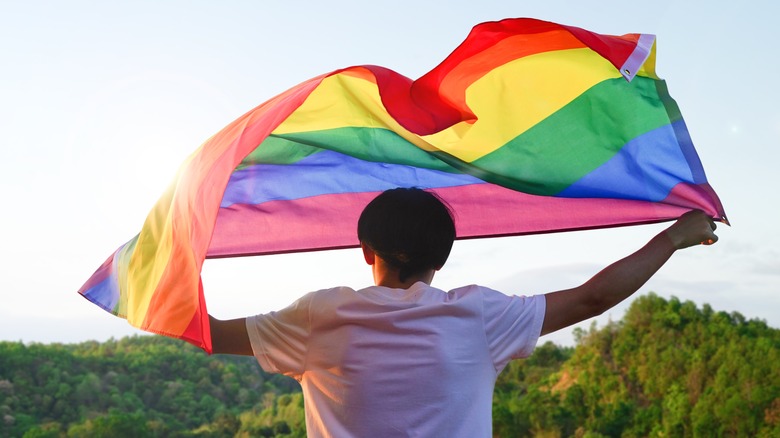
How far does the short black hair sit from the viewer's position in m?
1.90

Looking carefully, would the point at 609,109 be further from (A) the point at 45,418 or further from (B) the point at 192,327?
(A) the point at 45,418

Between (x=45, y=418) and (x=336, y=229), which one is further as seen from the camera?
(x=45, y=418)

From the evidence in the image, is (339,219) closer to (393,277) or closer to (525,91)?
(525,91)

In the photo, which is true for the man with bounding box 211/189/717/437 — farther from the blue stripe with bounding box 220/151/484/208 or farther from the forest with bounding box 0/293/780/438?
the forest with bounding box 0/293/780/438

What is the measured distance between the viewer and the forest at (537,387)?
3294 cm

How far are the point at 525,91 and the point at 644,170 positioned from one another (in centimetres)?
39

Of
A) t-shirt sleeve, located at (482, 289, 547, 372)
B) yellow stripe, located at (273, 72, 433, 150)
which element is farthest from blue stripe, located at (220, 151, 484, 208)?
t-shirt sleeve, located at (482, 289, 547, 372)

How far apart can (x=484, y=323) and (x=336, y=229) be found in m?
1.35

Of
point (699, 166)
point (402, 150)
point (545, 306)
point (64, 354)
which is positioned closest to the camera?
point (545, 306)

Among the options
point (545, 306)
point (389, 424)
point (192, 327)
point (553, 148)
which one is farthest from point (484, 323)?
point (553, 148)

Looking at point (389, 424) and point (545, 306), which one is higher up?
point (545, 306)

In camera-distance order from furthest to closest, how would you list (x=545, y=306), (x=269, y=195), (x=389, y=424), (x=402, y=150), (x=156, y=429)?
(x=156, y=429) < (x=269, y=195) < (x=402, y=150) < (x=545, y=306) < (x=389, y=424)

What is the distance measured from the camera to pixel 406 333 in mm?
1806

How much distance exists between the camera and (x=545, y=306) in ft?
6.25
